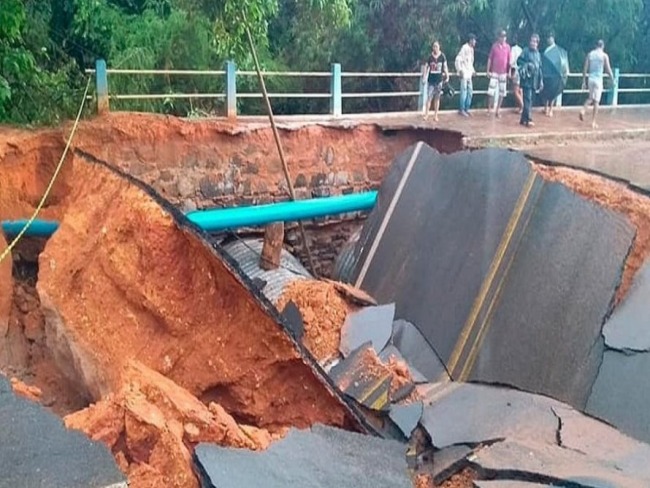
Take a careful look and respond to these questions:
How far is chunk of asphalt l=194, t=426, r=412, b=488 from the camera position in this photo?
3084 millimetres

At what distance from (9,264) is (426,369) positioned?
391 centimetres

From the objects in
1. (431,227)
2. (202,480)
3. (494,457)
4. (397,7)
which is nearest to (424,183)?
(431,227)

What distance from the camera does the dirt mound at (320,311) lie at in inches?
233

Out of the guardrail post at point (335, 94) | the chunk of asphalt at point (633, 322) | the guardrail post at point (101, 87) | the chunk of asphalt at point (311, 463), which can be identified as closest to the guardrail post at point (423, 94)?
the guardrail post at point (335, 94)

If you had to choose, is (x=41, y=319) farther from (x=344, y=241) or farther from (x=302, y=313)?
(x=344, y=241)

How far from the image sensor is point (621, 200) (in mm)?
6156

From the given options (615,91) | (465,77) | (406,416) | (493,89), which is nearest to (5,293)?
(406,416)

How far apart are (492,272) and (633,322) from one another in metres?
1.22

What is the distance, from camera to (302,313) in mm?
6125

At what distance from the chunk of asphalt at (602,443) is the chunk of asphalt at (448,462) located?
2.15ft

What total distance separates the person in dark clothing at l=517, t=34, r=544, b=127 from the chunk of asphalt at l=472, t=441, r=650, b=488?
7.51 meters

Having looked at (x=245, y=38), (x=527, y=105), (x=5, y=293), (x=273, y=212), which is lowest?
(x=5, y=293)

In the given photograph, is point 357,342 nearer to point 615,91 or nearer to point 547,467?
point 547,467

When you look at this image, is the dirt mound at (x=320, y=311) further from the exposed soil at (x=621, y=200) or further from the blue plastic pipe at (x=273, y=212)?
the exposed soil at (x=621, y=200)
